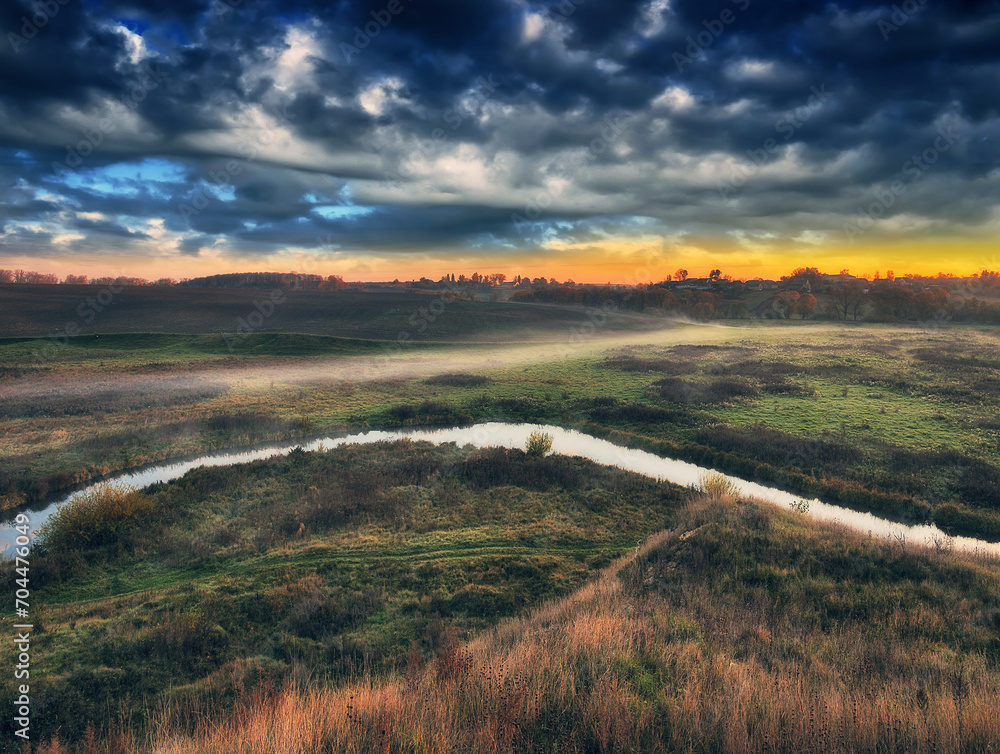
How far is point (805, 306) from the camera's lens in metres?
124

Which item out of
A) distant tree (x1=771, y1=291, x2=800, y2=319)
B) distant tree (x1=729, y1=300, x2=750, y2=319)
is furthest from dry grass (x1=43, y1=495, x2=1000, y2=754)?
distant tree (x1=729, y1=300, x2=750, y2=319)

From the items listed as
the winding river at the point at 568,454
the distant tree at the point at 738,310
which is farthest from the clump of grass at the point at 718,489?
the distant tree at the point at 738,310

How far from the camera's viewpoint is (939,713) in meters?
5.79

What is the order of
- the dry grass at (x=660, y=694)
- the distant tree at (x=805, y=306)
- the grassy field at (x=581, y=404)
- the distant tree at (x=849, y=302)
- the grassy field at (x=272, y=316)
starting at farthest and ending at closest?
the distant tree at (x=805, y=306) < the distant tree at (x=849, y=302) < the grassy field at (x=272, y=316) < the grassy field at (x=581, y=404) < the dry grass at (x=660, y=694)

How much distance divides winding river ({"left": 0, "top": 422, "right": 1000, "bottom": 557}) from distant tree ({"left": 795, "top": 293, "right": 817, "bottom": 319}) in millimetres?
120338

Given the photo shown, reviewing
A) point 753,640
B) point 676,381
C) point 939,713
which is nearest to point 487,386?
point 676,381

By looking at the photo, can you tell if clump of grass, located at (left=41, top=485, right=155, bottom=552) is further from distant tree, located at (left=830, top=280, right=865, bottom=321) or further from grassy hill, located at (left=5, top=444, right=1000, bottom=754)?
distant tree, located at (left=830, top=280, right=865, bottom=321)

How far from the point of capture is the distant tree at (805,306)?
12356 cm

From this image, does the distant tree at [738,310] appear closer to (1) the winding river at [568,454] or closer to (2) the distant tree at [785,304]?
(2) the distant tree at [785,304]

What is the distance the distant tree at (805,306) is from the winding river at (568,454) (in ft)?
395

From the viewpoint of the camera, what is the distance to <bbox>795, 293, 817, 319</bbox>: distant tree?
405 feet

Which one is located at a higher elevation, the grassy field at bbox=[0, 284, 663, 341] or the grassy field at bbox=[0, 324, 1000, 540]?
the grassy field at bbox=[0, 284, 663, 341]

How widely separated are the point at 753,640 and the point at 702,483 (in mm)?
14192

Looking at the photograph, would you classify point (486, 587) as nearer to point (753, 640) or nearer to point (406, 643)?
point (406, 643)
